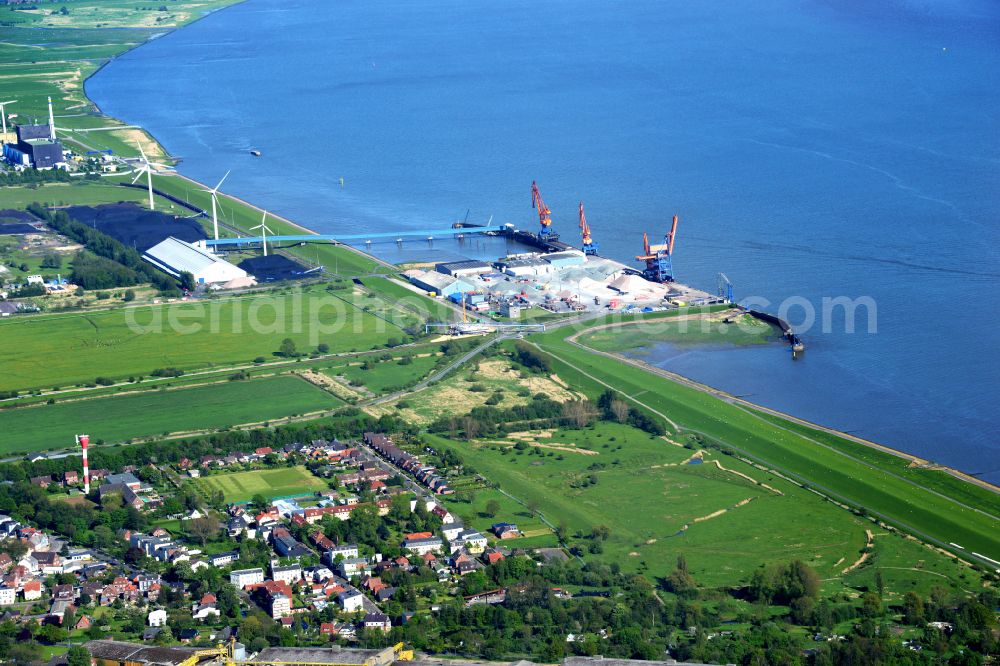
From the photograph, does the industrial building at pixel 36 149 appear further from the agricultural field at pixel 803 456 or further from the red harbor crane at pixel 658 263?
the agricultural field at pixel 803 456

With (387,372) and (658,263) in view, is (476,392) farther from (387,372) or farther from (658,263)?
(658,263)

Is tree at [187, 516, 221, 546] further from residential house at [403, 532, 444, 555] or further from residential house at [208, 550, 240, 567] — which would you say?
residential house at [403, 532, 444, 555]

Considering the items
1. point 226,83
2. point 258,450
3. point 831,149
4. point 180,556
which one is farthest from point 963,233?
point 226,83

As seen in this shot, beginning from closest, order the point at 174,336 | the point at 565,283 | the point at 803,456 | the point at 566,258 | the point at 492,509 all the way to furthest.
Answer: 1. the point at 492,509
2. the point at 803,456
3. the point at 174,336
4. the point at 565,283
5. the point at 566,258

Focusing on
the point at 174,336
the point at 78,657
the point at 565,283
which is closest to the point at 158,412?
the point at 174,336

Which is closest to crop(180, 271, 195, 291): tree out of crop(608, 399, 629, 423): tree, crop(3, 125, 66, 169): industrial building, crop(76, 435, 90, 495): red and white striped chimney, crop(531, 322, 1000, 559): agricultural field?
crop(531, 322, 1000, 559): agricultural field
